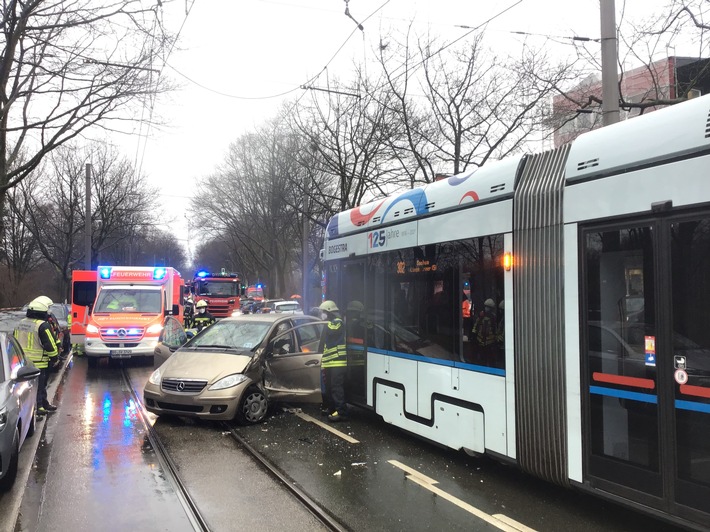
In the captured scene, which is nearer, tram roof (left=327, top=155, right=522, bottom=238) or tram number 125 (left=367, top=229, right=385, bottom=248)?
tram roof (left=327, top=155, right=522, bottom=238)

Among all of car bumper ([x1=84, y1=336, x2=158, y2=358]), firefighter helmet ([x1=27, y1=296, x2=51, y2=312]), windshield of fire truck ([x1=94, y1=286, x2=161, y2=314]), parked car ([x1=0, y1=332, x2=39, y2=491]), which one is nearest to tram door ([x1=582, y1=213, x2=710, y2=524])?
parked car ([x1=0, y1=332, x2=39, y2=491])

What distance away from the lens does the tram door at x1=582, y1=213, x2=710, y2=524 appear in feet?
11.5

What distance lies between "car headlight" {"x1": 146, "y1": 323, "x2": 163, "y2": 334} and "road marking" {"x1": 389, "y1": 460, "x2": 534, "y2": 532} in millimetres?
9911

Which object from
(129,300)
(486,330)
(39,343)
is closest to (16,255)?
(129,300)

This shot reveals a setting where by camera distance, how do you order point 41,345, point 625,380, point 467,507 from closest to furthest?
point 625,380
point 467,507
point 41,345

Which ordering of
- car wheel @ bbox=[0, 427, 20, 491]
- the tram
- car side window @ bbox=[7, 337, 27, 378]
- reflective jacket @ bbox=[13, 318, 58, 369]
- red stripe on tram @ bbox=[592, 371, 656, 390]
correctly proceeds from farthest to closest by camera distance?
reflective jacket @ bbox=[13, 318, 58, 369]
car side window @ bbox=[7, 337, 27, 378]
car wheel @ bbox=[0, 427, 20, 491]
red stripe on tram @ bbox=[592, 371, 656, 390]
the tram

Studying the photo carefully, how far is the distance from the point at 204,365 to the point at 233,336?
1031 mm

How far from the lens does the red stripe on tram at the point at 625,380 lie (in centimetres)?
379

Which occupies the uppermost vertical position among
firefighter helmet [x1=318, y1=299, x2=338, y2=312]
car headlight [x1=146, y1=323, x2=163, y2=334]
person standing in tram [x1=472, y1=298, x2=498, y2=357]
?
firefighter helmet [x1=318, y1=299, x2=338, y2=312]

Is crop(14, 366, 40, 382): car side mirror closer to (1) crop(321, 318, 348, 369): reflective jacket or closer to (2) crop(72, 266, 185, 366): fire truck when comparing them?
(1) crop(321, 318, 348, 369): reflective jacket

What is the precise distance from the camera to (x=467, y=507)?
4.76m

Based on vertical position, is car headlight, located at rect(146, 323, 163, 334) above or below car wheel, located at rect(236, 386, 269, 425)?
above

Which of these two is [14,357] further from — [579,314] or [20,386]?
[579,314]

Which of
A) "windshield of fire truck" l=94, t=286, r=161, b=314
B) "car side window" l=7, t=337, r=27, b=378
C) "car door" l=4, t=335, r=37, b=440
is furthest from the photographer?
"windshield of fire truck" l=94, t=286, r=161, b=314
